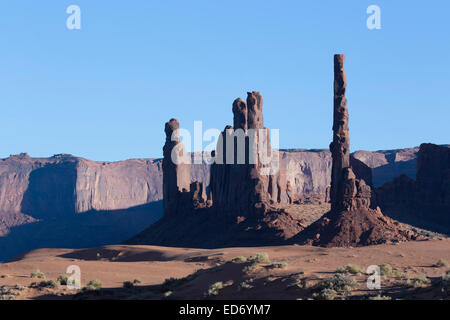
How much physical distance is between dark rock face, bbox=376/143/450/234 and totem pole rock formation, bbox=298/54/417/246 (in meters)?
21.8

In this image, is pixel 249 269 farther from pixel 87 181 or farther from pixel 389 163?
pixel 87 181

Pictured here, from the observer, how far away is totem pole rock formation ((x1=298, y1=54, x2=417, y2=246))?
207 ft

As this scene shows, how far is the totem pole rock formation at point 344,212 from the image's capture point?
6297cm

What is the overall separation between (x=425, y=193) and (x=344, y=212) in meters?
31.3

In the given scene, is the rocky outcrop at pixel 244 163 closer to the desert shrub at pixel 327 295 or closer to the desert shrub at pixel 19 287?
the desert shrub at pixel 19 287

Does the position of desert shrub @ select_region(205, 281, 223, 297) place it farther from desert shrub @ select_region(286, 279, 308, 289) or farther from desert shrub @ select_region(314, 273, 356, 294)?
desert shrub @ select_region(314, 273, 356, 294)

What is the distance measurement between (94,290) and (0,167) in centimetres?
15532

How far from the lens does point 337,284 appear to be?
2727 cm

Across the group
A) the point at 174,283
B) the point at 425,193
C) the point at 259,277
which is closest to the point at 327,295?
the point at 259,277

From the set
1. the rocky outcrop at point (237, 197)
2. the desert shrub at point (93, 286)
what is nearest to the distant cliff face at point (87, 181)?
the rocky outcrop at point (237, 197)

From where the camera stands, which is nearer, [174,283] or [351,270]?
[351,270]

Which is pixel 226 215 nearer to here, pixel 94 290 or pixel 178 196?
pixel 178 196
